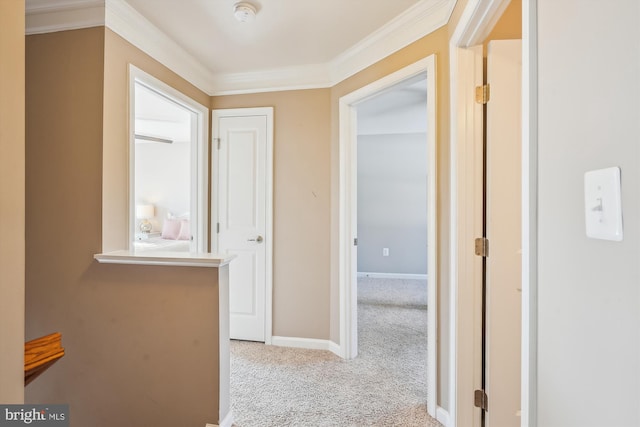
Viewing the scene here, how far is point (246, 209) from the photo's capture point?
2.85 meters

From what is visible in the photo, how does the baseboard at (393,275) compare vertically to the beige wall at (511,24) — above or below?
below

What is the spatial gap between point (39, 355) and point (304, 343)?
2021mm

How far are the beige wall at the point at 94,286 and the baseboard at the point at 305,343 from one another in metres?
1.18

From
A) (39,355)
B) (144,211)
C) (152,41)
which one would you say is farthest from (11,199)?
(144,211)

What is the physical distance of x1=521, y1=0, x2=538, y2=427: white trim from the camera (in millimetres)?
777

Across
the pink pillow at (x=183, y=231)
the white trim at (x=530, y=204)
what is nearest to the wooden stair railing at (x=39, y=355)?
the white trim at (x=530, y=204)

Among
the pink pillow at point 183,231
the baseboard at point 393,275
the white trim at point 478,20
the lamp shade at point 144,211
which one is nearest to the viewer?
the white trim at point 478,20

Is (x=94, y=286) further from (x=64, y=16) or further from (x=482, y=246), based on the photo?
(x=482, y=246)

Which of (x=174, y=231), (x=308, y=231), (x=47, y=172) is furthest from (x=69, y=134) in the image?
(x=174, y=231)

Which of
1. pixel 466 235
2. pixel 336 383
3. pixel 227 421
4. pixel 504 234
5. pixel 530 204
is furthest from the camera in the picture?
pixel 336 383

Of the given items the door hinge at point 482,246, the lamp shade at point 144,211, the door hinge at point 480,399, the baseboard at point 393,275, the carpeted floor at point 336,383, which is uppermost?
the lamp shade at point 144,211

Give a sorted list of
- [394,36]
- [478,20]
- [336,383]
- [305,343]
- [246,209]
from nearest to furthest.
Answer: [478,20]
[394,36]
[336,383]
[305,343]
[246,209]

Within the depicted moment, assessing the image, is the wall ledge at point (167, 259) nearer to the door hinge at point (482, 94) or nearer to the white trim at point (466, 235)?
the white trim at point (466, 235)

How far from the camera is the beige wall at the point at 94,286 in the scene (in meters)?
1.65
